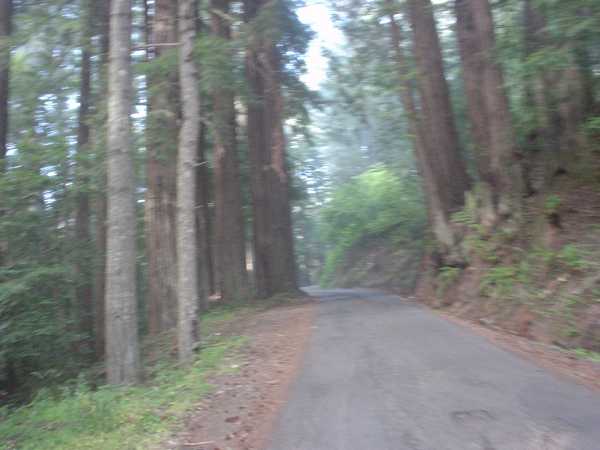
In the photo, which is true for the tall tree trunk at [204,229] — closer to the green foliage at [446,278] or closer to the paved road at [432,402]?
the green foliage at [446,278]

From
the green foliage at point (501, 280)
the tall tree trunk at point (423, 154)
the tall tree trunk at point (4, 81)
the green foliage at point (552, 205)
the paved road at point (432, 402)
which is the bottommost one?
the paved road at point (432, 402)

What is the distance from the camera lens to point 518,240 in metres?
12.6

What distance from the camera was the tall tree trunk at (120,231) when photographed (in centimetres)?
980

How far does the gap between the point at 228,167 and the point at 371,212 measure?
14.6 metres

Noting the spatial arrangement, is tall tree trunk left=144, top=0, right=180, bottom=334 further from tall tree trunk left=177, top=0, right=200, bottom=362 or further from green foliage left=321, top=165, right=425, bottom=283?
green foliage left=321, top=165, right=425, bottom=283

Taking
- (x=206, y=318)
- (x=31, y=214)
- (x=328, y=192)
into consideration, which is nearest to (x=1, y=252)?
(x=31, y=214)

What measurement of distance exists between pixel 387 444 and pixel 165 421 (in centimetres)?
257

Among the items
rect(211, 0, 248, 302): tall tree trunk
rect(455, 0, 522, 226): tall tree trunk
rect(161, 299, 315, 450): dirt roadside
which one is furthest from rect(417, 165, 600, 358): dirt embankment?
rect(211, 0, 248, 302): tall tree trunk

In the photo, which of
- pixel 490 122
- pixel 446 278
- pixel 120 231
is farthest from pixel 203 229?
pixel 120 231

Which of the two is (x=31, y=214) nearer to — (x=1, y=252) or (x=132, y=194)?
(x=1, y=252)

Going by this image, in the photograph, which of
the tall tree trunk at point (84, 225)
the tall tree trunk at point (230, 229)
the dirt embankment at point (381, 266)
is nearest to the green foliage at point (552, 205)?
the tall tree trunk at point (84, 225)

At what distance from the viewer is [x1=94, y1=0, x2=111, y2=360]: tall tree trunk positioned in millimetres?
13219

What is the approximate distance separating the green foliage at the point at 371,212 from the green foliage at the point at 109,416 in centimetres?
2041

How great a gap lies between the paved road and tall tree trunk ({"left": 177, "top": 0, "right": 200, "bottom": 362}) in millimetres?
2324
